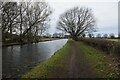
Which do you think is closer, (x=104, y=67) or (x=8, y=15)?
(x=104, y=67)

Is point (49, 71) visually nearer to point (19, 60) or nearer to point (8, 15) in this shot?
point (19, 60)

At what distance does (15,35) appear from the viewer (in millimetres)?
49156

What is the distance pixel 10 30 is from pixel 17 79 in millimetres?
37021

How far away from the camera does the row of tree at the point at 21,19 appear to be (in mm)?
42438

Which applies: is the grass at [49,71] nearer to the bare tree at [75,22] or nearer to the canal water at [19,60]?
the canal water at [19,60]

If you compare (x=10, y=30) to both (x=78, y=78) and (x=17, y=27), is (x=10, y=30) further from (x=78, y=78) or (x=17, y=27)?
(x=78, y=78)

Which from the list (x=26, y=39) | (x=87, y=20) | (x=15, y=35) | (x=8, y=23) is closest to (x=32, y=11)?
(x=26, y=39)

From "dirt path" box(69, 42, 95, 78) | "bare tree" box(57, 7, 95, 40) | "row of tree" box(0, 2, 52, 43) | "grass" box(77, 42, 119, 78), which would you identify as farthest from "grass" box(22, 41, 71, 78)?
"bare tree" box(57, 7, 95, 40)

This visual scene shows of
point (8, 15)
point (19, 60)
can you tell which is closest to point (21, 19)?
point (8, 15)

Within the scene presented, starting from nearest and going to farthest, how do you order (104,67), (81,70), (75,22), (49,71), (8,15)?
(49,71) < (81,70) < (104,67) < (8,15) < (75,22)

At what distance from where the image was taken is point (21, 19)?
174ft

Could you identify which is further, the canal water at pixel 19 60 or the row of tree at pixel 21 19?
the row of tree at pixel 21 19

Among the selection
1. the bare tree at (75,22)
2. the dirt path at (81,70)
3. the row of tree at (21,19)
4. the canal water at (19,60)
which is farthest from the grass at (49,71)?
the bare tree at (75,22)

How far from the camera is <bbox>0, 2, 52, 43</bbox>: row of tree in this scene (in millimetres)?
42438
